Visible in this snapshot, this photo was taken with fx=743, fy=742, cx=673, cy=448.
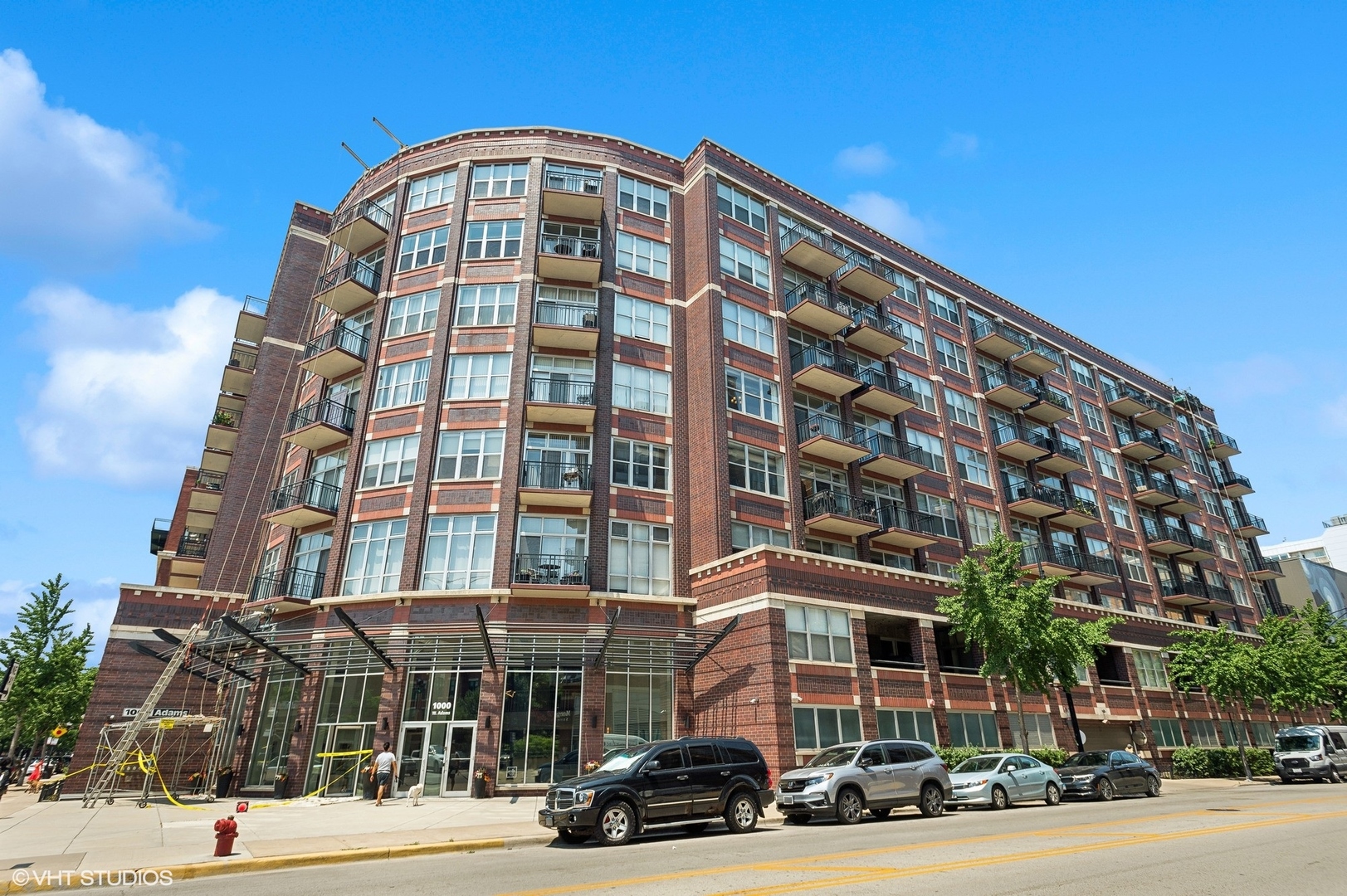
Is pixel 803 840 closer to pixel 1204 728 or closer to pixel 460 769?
pixel 460 769

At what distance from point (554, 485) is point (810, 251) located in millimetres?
18380

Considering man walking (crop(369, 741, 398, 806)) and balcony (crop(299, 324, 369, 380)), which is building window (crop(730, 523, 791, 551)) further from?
balcony (crop(299, 324, 369, 380))

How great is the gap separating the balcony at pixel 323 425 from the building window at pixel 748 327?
54.8 feet

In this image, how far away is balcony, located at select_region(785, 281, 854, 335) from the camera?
35844mm

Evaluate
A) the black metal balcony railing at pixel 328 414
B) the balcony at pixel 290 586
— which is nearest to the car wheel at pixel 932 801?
the balcony at pixel 290 586

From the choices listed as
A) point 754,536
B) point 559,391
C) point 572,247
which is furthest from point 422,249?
point 754,536

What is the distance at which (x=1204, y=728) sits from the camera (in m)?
39.6

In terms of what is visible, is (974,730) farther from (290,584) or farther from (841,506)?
(290,584)

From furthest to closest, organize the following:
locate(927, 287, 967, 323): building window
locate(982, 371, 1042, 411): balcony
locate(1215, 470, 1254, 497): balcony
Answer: locate(1215, 470, 1254, 497): balcony, locate(927, 287, 967, 323): building window, locate(982, 371, 1042, 411): balcony

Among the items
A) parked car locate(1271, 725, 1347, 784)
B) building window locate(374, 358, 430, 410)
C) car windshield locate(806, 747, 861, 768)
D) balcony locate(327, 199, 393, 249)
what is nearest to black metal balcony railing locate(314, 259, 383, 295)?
balcony locate(327, 199, 393, 249)

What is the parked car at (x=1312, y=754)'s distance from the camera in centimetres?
3083

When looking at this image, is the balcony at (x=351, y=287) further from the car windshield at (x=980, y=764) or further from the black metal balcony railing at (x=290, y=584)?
the car windshield at (x=980, y=764)

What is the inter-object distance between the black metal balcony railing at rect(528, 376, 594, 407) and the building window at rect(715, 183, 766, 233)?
39.6 ft

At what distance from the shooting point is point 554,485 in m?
28.8
